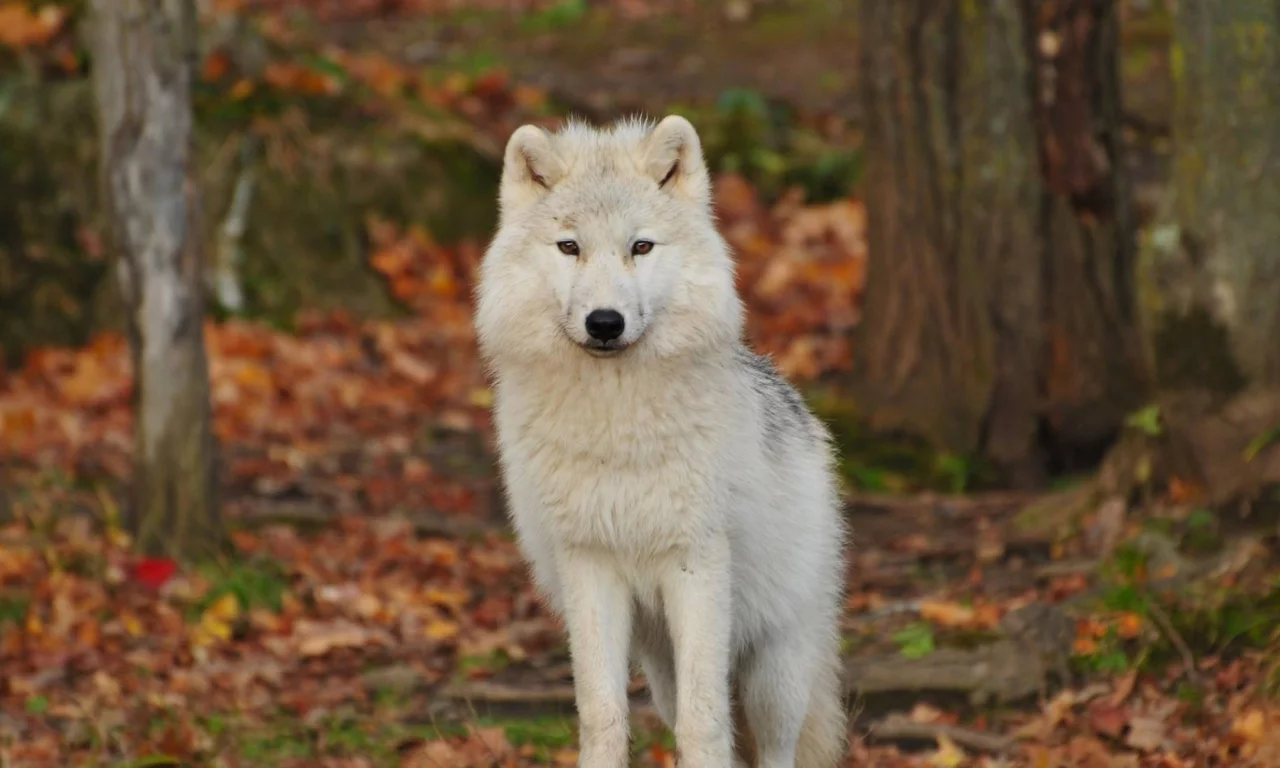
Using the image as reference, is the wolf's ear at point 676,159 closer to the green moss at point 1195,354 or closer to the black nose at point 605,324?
the black nose at point 605,324

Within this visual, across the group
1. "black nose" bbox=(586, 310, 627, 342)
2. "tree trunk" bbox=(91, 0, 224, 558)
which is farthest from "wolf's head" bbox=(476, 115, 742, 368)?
"tree trunk" bbox=(91, 0, 224, 558)

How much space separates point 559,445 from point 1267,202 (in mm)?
3720

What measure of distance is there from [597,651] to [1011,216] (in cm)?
528

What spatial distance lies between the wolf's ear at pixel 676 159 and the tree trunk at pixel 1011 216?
4.63 m

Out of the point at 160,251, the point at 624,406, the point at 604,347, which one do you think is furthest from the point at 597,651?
the point at 160,251

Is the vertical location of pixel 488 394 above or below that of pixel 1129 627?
above

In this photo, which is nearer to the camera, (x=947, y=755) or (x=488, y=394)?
(x=947, y=755)

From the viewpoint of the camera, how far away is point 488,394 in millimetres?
11805

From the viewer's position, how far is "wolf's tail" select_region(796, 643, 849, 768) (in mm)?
6039

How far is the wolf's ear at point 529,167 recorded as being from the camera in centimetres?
556

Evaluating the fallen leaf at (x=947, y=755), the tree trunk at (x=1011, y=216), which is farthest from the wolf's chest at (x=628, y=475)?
the tree trunk at (x=1011, y=216)

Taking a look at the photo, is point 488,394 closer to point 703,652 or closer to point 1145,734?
point 1145,734

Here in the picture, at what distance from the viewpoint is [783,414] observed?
20.1ft

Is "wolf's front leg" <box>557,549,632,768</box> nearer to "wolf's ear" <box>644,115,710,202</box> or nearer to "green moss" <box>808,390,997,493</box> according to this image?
"wolf's ear" <box>644,115,710,202</box>
